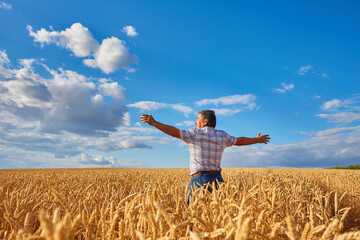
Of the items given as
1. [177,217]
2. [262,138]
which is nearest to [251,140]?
[262,138]

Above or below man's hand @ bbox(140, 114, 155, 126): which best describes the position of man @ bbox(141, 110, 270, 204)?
below

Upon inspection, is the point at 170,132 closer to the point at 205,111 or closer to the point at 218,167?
the point at 205,111

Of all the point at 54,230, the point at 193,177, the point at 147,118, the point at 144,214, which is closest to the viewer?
the point at 54,230

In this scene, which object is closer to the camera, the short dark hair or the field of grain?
the field of grain

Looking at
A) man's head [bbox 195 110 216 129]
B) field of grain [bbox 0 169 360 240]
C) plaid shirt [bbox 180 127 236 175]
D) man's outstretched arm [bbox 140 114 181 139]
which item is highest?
man's head [bbox 195 110 216 129]

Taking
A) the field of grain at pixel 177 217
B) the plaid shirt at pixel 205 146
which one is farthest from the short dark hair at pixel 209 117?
the field of grain at pixel 177 217

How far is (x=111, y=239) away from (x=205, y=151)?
2681 millimetres

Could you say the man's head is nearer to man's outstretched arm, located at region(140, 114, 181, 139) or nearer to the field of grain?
man's outstretched arm, located at region(140, 114, 181, 139)

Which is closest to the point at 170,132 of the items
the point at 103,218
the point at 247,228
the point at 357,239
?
the point at 103,218

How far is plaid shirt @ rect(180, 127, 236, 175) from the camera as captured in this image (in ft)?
13.2

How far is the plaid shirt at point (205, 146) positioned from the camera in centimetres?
403

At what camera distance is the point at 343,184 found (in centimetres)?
954

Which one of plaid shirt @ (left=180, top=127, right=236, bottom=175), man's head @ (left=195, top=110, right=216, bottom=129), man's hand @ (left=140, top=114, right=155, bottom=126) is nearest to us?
man's hand @ (left=140, top=114, right=155, bottom=126)

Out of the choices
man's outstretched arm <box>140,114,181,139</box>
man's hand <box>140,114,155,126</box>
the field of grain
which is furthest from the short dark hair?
the field of grain
